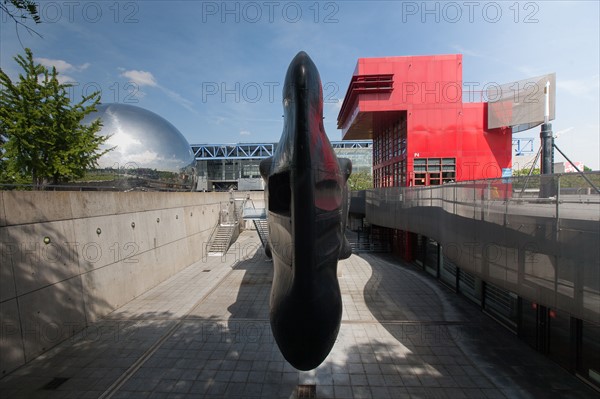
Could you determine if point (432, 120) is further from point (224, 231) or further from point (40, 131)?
point (40, 131)

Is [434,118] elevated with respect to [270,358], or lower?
elevated

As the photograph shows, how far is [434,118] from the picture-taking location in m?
21.0

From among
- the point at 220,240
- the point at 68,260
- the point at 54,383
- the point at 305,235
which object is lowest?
the point at 54,383

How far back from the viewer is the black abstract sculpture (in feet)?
11.2

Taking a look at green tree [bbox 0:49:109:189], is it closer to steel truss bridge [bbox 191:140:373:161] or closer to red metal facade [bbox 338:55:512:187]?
red metal facade [bbox 338:55:512:187]

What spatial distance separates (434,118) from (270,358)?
803 inches

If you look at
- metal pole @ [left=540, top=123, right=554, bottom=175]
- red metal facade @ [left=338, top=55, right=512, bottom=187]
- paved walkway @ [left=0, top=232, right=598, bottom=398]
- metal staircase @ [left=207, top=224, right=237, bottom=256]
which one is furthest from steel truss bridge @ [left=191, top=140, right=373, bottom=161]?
paved walkway @ [left=0, top=232, right=598, bottom=398]

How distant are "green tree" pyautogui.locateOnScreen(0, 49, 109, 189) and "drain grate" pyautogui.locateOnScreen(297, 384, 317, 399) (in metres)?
12.8

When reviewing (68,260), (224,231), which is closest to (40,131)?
(68,260)

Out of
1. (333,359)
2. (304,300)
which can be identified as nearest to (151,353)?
(333,359)

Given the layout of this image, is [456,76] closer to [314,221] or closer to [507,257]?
[507,257]

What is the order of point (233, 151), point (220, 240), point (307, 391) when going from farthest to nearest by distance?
point (233, 151), point (220, 240), point (307, 391)

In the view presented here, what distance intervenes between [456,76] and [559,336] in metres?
19.3

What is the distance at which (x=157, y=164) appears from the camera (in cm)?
2019
